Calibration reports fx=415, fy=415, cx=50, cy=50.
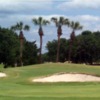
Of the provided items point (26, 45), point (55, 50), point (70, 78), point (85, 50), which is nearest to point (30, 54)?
point (26, 45)

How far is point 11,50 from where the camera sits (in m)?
90.7

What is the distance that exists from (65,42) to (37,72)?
290ft

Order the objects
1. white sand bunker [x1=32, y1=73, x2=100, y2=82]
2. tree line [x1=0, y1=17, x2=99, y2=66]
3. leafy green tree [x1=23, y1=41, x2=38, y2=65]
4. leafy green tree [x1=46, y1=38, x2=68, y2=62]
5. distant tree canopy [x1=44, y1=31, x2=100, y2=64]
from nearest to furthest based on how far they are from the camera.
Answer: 1. white sand bunker [x1=32, y1=73, x2=100, y2=82]
2. tree line [x1=0, y1=17, x2=99, y2=66]
3. leafy green tree [x1=23, y1=41, x2=38, y2=65]
4. distant tree canopy [x1=44, y1=31, x2=100, y2=64]
5. leafy green tree [x1=46, y1=38, x2=68, y2=62]

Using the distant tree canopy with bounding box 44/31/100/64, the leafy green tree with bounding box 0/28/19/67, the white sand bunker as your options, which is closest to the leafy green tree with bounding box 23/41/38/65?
the leafy green tree with bounding box 0/28/19/67

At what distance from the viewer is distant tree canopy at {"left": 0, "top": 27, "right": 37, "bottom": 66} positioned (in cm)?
9075

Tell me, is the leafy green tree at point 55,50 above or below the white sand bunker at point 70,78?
below

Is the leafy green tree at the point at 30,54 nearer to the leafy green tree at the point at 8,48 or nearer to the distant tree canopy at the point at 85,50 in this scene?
the leafy green tree at the point at 8,48

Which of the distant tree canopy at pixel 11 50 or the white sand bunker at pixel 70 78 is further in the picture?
the distant tree canopy at pixel 11 50

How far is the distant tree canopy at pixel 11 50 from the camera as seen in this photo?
3573 inches

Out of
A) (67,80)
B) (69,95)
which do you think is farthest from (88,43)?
(69,95)

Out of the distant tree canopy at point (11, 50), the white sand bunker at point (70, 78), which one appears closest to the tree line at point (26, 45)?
the distant tree canopy at point (11, 50)

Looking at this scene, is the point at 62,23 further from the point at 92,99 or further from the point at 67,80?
the point at 92,99

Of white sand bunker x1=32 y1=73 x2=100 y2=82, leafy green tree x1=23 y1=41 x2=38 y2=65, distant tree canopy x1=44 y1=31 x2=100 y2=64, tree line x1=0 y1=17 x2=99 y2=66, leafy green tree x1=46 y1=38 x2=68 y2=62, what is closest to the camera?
white sand bunker x1=32 y1=73 x2=100 y2=82

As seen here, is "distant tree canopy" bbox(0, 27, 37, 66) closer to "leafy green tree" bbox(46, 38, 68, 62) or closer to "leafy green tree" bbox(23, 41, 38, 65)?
"leafy green tree" bbox(23, 41, 38, 65)
